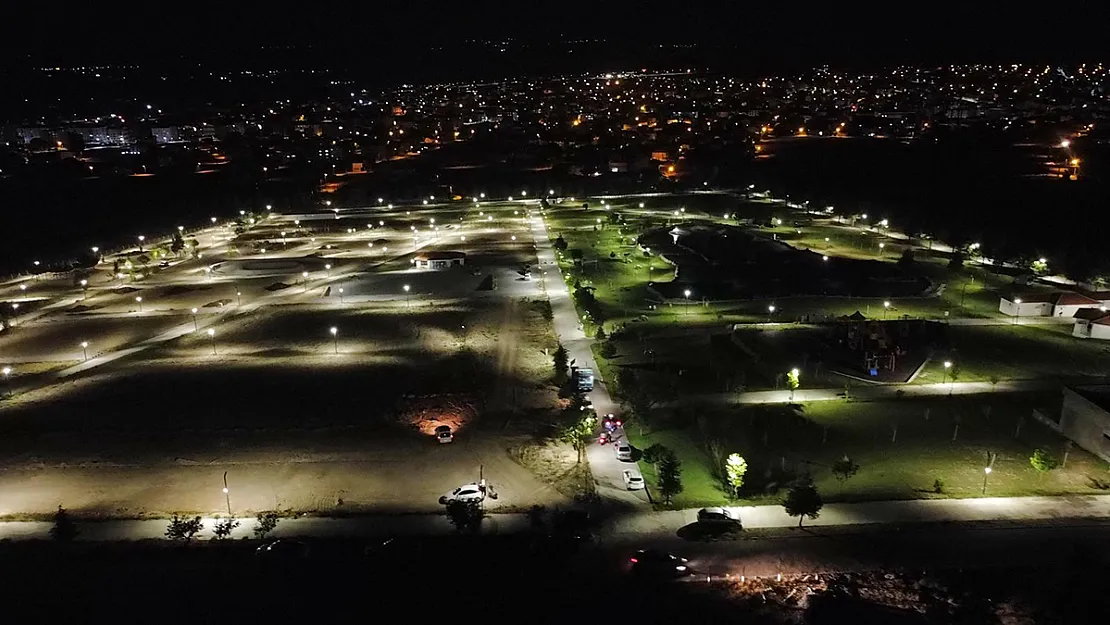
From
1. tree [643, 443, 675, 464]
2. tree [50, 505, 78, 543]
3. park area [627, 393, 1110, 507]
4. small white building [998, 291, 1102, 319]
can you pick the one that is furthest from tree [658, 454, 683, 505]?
small white building [998, 291, 1102, 319]

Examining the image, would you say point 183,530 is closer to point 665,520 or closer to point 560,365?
point 665,520

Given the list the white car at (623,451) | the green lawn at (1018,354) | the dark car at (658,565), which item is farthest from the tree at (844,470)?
the green lawn at (1018,354)

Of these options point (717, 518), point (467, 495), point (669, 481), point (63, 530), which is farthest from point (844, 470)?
point (63, 530)

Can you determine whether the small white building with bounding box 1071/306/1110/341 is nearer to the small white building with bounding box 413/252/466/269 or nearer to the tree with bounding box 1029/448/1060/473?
the tree with bounding box 1029/448/1060/473

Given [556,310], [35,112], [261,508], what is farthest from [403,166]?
[35,112]

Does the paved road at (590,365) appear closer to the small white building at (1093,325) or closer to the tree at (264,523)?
the tree at (264,523)

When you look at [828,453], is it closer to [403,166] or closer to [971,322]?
[971,322]
